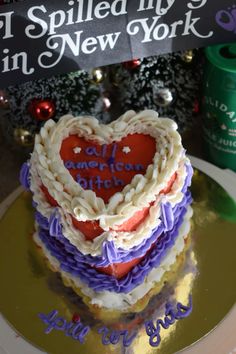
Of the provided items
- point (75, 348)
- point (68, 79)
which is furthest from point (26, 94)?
point (75, 348)

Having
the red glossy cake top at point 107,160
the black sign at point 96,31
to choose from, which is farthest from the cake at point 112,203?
the black sign at point 96,31

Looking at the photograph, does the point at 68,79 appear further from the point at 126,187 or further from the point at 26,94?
the point at 126,187

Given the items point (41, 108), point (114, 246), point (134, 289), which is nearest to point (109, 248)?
point (114, 246)

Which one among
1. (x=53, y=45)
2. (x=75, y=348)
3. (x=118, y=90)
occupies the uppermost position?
(x=53, y=45)

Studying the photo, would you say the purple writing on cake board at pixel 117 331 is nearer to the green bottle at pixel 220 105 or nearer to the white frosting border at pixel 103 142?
the white frosting border at pixel 103 142

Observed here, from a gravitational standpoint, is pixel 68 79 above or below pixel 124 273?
above

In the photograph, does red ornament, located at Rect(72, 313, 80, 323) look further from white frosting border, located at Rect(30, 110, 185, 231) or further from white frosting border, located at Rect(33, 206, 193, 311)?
white frosting border, located at Rect(30, 110, 185, 231)

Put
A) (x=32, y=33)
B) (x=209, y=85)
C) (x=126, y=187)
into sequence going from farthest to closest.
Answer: (x=209, y=85) → (x=32, y=33) → (x=126, y=187)
